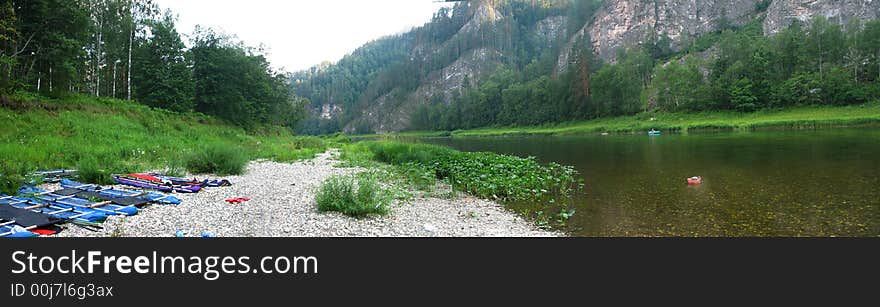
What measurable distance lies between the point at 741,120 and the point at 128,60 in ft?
259

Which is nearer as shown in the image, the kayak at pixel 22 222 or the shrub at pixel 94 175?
the kayak at pixel 22 222

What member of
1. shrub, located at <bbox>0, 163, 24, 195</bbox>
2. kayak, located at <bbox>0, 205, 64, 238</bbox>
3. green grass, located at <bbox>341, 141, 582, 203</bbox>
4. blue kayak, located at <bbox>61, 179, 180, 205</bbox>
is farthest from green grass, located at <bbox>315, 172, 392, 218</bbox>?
shrub, located at <bbox>0, 163, 24, 195</bbox>

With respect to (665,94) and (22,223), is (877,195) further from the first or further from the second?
(665,94)

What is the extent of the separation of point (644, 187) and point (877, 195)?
19.9 feet

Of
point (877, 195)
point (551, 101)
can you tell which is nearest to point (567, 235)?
point (877, 195)

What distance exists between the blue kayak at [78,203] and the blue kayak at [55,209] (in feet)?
0.46

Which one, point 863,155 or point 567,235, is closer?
point 567,235

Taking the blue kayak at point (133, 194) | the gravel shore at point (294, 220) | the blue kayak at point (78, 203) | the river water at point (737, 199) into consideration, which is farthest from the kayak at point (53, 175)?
the river water at point (737, 199)

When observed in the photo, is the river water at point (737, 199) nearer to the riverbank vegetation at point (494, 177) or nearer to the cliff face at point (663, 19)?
the riverbank vegetation at point (494, 177)

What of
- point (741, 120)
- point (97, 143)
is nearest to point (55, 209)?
point (97, 143)

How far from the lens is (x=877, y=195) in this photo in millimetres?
12500

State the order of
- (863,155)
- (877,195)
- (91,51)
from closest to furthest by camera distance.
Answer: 1. (877,195)
2. (863,155)
3. (91,51)

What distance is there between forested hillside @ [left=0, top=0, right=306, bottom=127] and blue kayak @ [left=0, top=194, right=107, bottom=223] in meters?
16.6

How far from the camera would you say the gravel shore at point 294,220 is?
846cm
